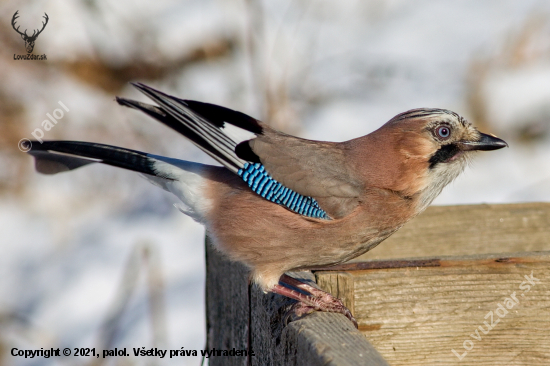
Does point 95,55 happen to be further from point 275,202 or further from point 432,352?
point 432,352

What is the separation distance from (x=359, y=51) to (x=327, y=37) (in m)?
0.33

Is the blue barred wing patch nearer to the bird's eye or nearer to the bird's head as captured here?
the bird's head

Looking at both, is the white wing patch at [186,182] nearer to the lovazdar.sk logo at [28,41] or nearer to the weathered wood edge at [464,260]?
the weathered wood edge at [464,260]

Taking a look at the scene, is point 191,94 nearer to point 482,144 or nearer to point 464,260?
point 482,144

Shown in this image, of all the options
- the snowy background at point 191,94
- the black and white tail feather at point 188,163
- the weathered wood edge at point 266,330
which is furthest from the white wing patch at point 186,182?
the snowy background at point 191,94

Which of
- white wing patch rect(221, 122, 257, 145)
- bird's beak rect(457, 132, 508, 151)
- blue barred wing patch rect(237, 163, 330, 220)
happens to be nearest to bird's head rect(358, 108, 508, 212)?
bird's beak rect(457, 132, 508, 151)

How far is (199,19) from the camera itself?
6.29m

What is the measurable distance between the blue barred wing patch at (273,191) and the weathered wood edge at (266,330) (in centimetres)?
34

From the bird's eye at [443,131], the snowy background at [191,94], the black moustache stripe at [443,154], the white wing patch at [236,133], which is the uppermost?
the snowy background at [191,94]

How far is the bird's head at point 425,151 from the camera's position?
3.15 m

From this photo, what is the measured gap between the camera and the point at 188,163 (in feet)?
11.4

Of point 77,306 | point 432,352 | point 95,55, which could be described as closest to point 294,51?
point 95,55

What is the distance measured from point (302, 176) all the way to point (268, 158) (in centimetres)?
17

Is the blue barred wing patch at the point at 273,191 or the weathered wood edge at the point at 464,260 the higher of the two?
the blue barred wing patch at the point at 273,191
